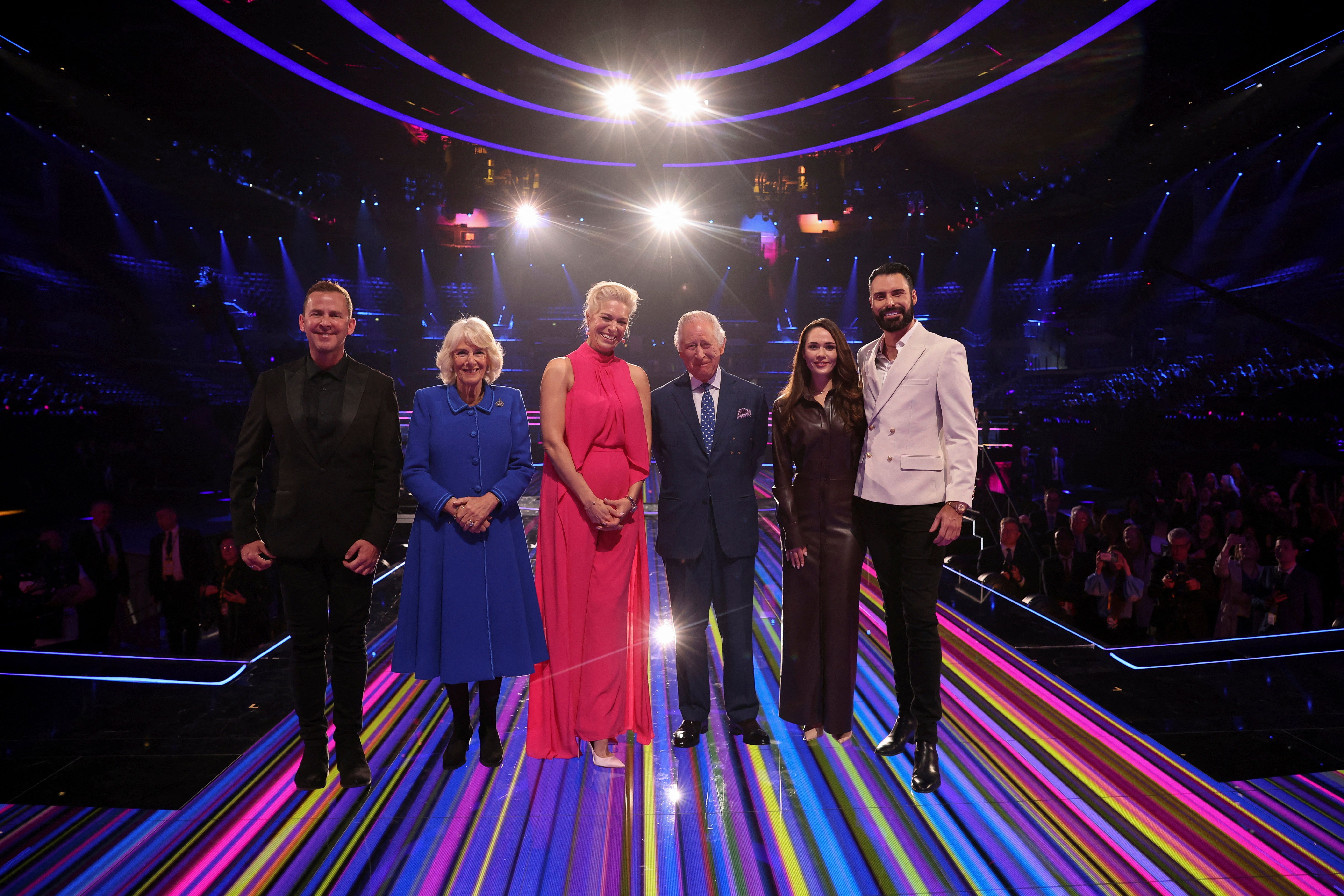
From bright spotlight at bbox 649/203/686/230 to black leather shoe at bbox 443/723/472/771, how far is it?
13555 mm

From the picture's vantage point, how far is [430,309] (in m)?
16.2

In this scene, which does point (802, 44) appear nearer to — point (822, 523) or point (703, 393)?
point (703, 393)

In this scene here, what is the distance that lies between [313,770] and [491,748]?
0.54 metres

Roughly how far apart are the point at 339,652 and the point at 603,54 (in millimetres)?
6686

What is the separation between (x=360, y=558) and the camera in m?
2.01

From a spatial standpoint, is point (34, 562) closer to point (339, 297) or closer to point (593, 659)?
point (339, 297)

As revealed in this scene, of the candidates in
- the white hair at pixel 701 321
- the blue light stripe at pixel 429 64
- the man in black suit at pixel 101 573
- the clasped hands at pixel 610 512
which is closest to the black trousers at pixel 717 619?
the clasped hands at pixel 610 512

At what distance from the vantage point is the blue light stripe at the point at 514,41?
5.98 metres

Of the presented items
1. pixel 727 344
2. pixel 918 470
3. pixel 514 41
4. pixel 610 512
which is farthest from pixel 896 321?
pixel 727 344

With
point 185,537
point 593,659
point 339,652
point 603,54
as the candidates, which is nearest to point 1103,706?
point 593,659

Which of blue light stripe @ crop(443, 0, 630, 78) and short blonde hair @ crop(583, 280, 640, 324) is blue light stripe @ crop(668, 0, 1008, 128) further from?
short blonde hair @ crop(583, 280, 640, 324)

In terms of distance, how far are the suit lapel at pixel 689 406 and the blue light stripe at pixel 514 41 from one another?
545 cm

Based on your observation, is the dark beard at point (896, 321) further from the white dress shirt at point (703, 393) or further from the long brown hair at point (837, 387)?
the white dress shirt at point (703, 393)

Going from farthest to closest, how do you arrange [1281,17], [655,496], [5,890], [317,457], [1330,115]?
[1330,115] < [655,496] < [1281,17] < [317,457] < [5,890]
